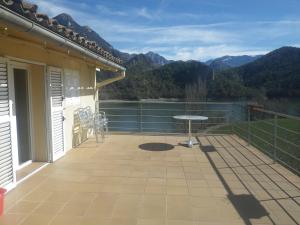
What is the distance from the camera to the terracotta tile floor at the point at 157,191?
10.9 ft

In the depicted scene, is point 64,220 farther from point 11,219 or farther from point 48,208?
point 11,219

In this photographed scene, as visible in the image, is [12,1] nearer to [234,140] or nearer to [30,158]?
[30,158]

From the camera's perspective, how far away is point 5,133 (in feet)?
12.9

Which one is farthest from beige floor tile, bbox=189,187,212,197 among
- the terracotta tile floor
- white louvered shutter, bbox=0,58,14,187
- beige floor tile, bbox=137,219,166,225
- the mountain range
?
the mountain range

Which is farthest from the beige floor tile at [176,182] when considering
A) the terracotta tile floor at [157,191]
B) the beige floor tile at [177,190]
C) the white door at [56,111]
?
the white door at [56,111]

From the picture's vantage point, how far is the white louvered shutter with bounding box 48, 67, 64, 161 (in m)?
5.59

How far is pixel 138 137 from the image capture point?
839 cm

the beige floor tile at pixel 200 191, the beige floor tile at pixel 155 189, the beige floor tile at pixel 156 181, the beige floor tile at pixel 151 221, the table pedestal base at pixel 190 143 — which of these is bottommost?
the beige floor tile at pixel 151 221

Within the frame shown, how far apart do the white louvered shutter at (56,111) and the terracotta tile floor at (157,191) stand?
275mm

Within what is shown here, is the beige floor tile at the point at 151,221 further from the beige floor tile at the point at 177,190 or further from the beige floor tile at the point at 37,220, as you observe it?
the beige floor tile at the point at 37,220

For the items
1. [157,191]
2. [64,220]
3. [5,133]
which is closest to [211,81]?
[157,191]

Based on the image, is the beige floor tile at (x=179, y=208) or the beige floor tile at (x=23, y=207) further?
the beige floor tile at (x=23, y=207)

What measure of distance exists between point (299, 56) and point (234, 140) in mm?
21184

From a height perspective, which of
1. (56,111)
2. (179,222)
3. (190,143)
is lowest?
(179,222)
